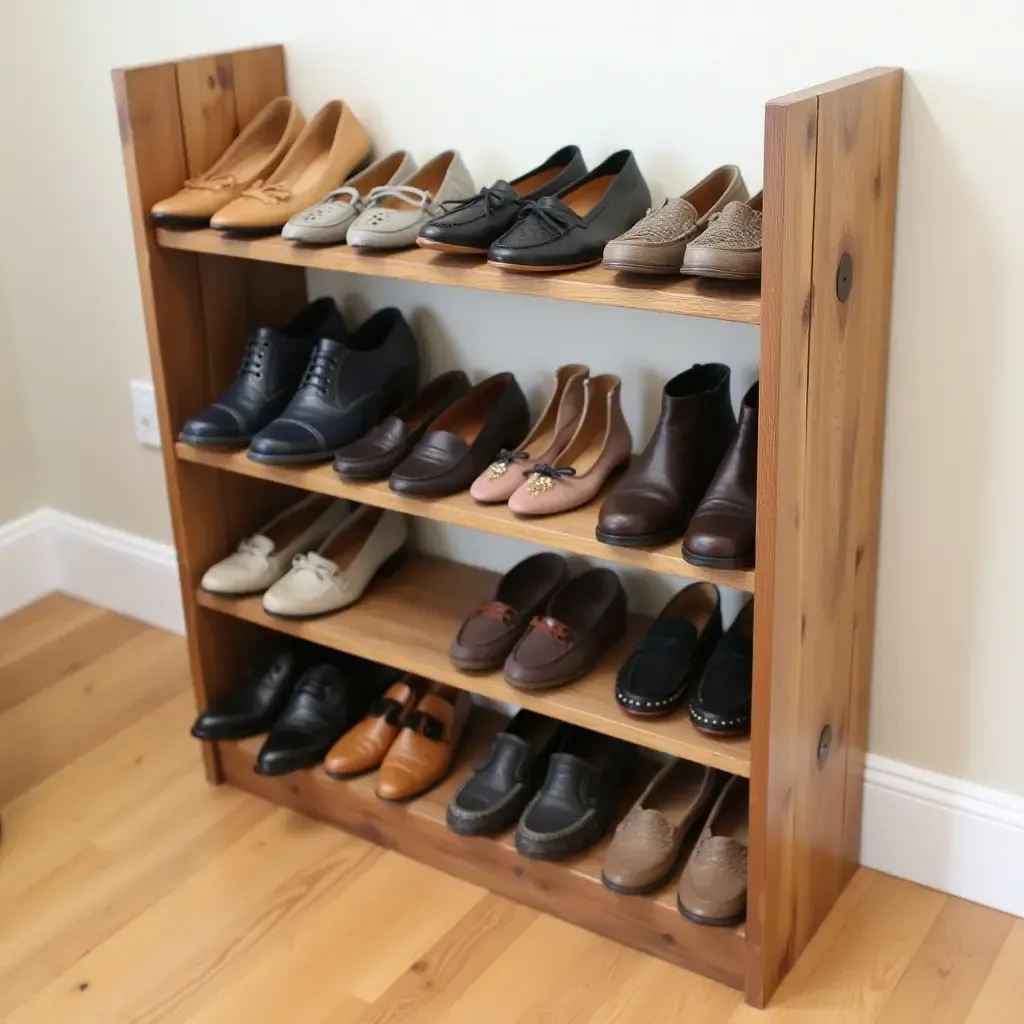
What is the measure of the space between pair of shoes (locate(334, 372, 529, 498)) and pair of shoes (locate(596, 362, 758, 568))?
21 centimetres

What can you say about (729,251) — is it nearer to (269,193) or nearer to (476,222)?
(476,222)

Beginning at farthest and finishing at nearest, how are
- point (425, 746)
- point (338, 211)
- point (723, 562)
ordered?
1. point (425, 746)
2. point (338, 211)
3. point (723, 562)

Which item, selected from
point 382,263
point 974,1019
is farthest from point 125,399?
point 974,1019

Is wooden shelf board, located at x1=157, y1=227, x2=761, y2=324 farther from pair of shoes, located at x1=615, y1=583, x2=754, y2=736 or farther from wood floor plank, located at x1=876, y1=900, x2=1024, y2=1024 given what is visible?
wood floor plank, located at x1=876, y1=900, x2=1024, y2=1024

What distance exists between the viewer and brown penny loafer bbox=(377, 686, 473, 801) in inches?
71.5

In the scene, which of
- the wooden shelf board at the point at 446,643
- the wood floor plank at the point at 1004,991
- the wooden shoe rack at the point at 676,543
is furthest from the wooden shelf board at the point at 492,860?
the wood floor plank at the point at 1004,991

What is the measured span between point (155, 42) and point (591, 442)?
0.95 metres

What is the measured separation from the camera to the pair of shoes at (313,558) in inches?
73.4

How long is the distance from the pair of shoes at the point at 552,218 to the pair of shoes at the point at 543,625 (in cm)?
49

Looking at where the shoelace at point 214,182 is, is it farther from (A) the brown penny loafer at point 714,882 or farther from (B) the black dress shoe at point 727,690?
(A) the brown penny loafer at point 714,882

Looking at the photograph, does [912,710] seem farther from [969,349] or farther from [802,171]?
[802,171]

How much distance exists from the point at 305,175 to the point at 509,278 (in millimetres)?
453

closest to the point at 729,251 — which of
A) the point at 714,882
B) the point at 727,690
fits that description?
the point at 727,690

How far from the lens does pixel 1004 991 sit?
1.59 m
